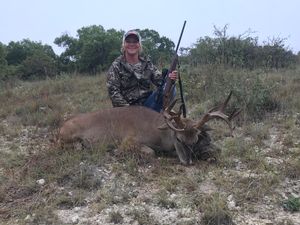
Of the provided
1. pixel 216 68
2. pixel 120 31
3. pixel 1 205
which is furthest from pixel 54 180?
pixel 120 31

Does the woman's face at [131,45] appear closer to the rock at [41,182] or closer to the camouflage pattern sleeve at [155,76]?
the camouflage pattern sleeve at [155,76]

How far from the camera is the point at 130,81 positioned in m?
7.81

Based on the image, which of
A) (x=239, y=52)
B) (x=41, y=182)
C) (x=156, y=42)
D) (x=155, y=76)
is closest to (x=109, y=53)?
(x=156, y=42)

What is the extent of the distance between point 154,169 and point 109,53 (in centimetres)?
1835

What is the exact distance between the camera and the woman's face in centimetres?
767

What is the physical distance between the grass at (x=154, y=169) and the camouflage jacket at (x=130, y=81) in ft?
3.56

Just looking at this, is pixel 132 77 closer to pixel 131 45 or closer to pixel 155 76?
pixel 155 76

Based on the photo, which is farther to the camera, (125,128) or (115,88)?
(115,88)

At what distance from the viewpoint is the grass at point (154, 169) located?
5.16m

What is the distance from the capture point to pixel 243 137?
7410mm

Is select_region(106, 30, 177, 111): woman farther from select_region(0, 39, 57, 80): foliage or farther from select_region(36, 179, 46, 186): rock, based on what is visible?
select_region(0, 39, 57, 80): foliage

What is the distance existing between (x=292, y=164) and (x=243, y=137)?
1405mm

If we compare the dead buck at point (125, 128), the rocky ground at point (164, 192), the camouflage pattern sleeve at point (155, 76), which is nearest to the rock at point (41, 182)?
the rocky ground at point (164, 192)

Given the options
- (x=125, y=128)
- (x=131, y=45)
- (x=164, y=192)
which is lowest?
(x=164, y=192)
